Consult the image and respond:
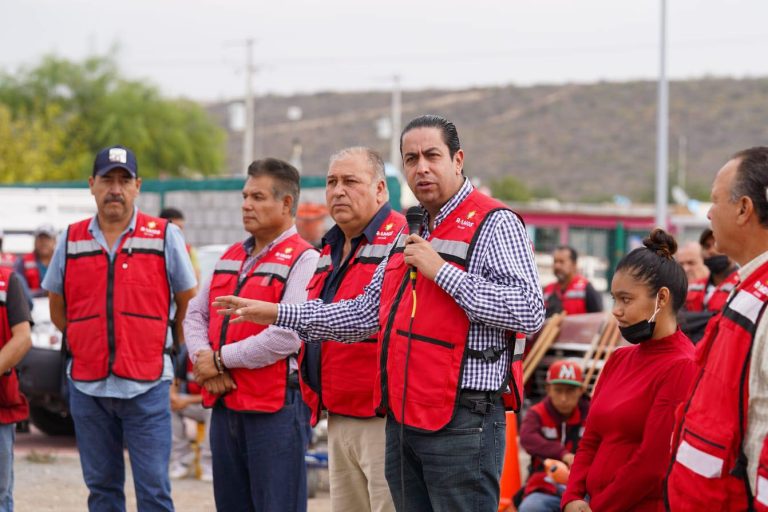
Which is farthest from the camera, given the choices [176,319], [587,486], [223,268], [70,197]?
[70,197]

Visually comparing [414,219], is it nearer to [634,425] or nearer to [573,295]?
[634,425]

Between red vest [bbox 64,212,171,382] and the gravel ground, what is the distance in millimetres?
2647

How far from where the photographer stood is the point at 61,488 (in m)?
9.19

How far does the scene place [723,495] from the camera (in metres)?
3.29

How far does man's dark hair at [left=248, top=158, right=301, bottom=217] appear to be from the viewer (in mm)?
5930

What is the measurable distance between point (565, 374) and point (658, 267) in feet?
9.91

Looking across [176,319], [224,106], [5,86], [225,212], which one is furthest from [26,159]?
[224,106]

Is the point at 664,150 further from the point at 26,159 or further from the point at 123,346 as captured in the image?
the point at 26,159

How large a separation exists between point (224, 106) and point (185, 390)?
9655 cm

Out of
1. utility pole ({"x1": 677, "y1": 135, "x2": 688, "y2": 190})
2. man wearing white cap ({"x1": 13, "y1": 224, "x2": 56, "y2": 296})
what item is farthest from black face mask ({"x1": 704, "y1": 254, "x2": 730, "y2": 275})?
utility pole ({"x1": 677, "y1": 135, "x2": 688, "y2": 190})

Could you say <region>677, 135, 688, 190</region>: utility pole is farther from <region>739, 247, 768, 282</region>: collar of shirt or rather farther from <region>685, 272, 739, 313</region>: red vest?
<region>739, 247, 768, 282</region>: collar of shirt

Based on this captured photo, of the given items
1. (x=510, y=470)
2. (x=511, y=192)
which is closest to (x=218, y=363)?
(x=510, y=470)

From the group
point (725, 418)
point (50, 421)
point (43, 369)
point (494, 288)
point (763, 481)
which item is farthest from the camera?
point (50, 421)

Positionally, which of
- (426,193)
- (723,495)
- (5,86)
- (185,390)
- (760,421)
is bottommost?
(185,390)
